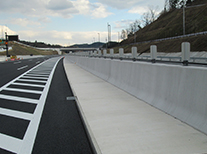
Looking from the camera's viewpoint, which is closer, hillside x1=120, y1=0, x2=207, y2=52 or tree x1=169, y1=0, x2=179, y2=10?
hillside x1=120, y1=0, x2=207, y2=52

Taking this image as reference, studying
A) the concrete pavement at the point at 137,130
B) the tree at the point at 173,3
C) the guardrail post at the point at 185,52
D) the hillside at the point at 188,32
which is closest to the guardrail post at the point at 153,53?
the concrete pavement at the point at 137,130

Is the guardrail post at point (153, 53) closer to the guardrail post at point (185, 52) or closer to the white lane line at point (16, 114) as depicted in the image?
the guardrail post at point (185, 52)

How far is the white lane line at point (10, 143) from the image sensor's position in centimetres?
476

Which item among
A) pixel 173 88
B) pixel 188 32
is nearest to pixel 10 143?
pixel 173 88

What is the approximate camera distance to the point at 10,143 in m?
5.03

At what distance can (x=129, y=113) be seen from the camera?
22.1ft

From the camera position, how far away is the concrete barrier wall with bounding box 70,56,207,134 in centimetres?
522

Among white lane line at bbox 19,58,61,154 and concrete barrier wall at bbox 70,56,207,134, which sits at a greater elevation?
concrete barrier wall at bbox 70,56,207,134

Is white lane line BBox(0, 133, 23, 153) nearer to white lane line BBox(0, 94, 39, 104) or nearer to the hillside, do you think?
white lane line BBox(0, 94, 39, 104)

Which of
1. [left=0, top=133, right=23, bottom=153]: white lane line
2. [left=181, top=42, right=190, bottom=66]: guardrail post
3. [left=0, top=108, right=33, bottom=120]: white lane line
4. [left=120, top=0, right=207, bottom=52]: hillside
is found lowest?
[left=0, top=133, right=23, bottom=153]: white lane line

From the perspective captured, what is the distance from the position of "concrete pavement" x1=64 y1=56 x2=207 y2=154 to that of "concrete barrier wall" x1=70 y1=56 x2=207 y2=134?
0.77 ft

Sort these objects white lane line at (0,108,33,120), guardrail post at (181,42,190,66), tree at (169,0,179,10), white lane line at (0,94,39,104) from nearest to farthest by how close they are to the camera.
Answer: guardrail post at (181,42,190,66), white lane line at (0,108,33,120), white lane line at (0,94,39,104), tree at (169,0,179,10)

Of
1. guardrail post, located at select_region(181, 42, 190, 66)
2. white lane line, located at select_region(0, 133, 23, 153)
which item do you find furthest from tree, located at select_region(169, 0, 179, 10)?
white lane line, located at select_region(0, 133, 23, 153)

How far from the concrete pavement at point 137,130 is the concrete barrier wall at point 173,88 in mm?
234
